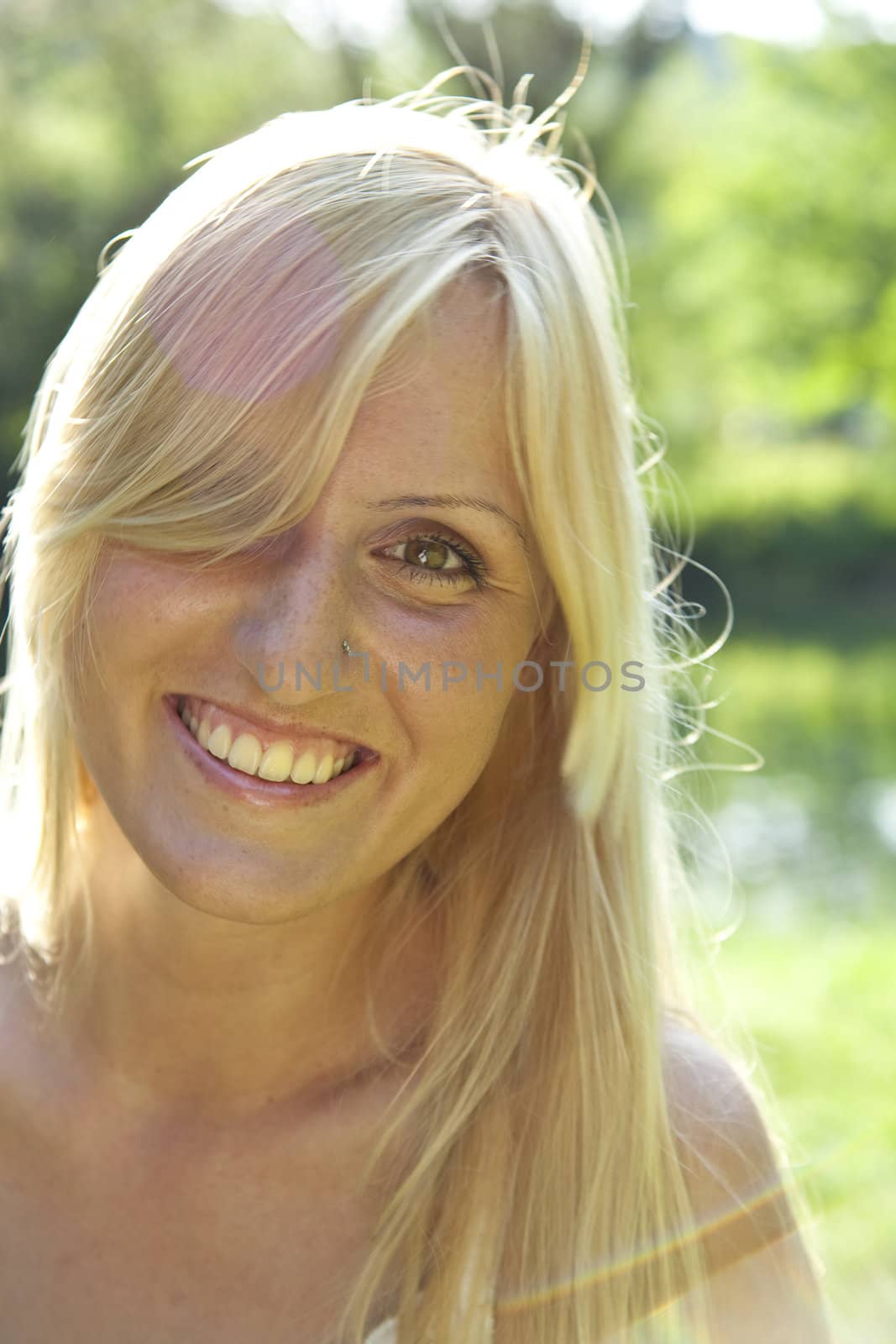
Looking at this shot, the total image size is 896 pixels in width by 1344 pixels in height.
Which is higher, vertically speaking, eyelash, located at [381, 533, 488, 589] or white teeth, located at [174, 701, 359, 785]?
eyelash, located at [381, 533, 488, 589]

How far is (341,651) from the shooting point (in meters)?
1.85

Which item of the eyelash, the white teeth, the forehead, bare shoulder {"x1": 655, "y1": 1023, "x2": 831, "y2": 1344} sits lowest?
bare shoulder {"x1": 655, "y1": 1023, "x2": 831, "y2": 1344}

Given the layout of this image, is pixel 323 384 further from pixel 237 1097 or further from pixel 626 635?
pixel 237 1097

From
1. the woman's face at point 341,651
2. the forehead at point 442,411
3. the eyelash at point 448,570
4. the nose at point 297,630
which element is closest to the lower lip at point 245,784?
the woman's face at point 341,651

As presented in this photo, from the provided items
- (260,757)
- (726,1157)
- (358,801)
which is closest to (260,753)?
(260,757)

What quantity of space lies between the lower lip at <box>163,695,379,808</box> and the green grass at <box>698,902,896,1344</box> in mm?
804

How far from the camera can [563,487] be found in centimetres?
192

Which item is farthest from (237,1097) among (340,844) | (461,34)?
(461,34)

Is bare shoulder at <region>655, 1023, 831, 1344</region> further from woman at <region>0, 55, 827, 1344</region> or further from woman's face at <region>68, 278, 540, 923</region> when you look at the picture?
woman's face at <region>68, 278, 540, 923</region>

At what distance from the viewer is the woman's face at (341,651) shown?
6.03 ft

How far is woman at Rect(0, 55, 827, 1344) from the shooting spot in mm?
1856

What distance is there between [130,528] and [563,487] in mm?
581

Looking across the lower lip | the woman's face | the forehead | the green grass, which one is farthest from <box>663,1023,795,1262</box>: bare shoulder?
the forehead

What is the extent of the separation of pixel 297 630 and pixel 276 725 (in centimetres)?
15
